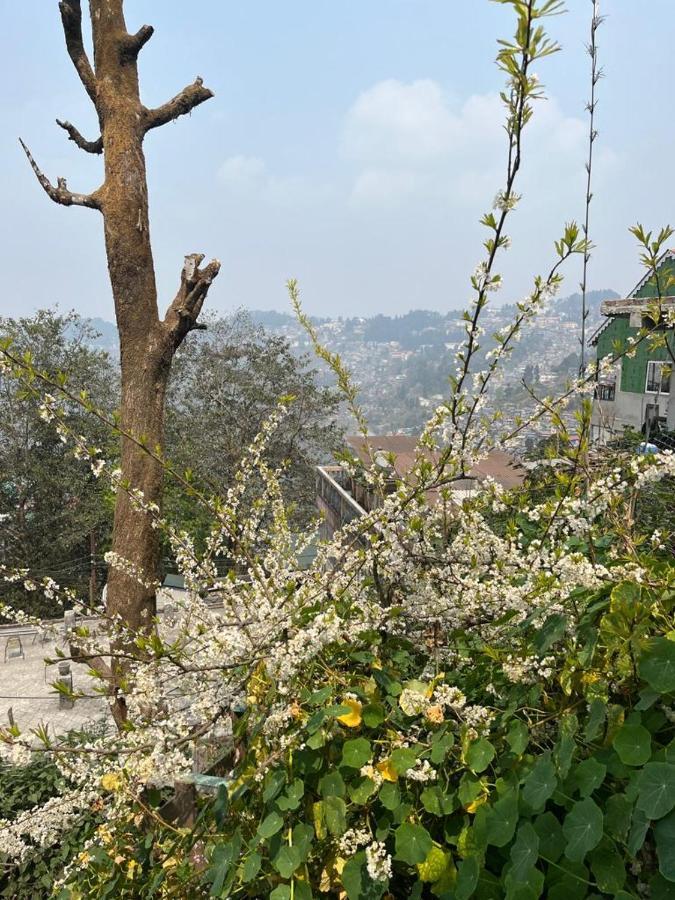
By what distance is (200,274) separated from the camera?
3.38 m

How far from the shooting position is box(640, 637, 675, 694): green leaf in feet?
2.72

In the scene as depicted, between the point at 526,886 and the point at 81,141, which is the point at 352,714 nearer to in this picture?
the point at 526,886

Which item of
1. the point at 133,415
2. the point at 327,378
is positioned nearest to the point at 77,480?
the point at 327,378

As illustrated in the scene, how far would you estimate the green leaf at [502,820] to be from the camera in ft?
2.96

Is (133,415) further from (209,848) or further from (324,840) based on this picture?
(324,840)

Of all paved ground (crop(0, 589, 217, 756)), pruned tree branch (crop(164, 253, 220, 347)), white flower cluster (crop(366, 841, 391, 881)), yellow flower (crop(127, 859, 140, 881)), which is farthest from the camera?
paved ground (crop(0, 589, 217, 756))

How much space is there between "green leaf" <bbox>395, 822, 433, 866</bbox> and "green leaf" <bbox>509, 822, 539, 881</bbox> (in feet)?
0.49

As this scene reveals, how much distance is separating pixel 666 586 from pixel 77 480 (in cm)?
1802

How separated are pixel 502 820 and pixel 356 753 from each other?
265mm

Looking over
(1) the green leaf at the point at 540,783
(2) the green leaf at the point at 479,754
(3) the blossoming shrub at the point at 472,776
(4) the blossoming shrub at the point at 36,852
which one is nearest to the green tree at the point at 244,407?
(4) the blossoming shrub at the point at 36,852

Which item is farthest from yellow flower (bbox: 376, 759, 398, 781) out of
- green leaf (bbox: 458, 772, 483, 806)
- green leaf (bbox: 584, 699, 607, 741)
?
green leaf (bbox: 584, 699, 607, 741)

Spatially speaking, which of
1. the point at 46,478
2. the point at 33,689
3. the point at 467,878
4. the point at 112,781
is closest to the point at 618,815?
the point at 467,878

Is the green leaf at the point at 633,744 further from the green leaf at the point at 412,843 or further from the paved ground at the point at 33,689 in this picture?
the paved ground at the point at 33,689

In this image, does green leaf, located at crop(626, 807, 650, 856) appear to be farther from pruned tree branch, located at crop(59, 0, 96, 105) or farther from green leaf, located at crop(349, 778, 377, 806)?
pruned tree branch, located at crop(59, 0, 96, 105)
